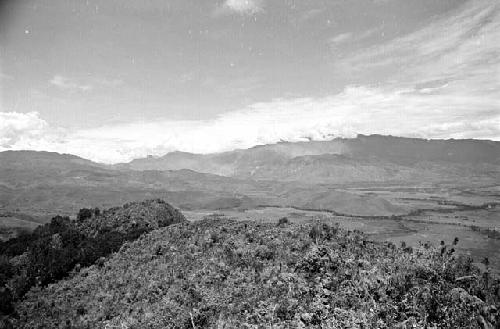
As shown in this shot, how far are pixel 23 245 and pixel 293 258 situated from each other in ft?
220

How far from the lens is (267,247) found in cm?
3048

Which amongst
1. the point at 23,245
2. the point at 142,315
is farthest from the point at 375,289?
the point at 23,245

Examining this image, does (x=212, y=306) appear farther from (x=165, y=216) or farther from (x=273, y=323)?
(x=165, y=216)

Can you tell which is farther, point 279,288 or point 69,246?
point 69,246

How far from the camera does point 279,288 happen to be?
72.0ft

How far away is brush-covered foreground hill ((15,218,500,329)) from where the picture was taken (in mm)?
18359

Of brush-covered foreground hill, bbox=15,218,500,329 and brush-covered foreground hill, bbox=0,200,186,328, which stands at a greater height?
brush-covered foreground hill, bbox=15,218,500,329

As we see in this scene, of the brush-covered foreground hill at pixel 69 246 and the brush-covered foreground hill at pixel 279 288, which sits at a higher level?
the brush-covered foreground hill at pixel 279 288

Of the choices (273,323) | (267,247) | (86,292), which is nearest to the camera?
(273,323)

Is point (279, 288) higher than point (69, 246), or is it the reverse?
point (279, 288)

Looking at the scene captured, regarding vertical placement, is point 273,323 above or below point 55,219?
above

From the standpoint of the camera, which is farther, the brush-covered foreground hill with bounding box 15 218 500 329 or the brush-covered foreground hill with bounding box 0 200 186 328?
the brush-covered foreground hill with bounding box 0 200 186 328

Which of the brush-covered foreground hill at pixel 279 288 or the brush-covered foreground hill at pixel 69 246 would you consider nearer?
the brush-covered foreground hill at pixel 279 288

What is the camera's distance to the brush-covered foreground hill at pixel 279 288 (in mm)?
18359
